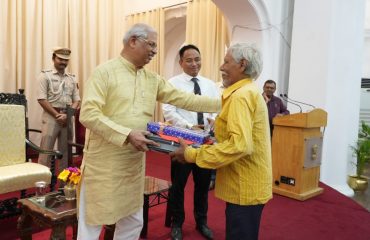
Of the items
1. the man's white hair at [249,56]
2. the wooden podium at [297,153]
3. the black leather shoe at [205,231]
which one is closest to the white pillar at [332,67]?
the wooden podium at [297,153]

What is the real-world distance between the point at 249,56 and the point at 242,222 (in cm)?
74

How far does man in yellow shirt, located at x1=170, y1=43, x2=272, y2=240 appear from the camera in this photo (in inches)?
58.7

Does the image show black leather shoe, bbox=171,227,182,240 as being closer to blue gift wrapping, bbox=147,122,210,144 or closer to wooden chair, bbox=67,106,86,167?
blue gift wrapping, bbox=147,122,210,144

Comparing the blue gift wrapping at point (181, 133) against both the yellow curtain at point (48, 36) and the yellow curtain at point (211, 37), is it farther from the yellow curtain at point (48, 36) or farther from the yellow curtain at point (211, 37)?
the yellow curtain at point (211, 37)

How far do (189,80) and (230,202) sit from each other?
134 cm

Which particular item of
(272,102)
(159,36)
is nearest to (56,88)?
(272,102)

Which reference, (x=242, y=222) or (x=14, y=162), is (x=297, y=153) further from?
(x=14, y=162)

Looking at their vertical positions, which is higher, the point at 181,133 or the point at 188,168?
the point at 181,133

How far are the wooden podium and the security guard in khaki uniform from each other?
253cm

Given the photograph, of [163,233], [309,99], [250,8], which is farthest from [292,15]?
[163,233]

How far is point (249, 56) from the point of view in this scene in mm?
1548

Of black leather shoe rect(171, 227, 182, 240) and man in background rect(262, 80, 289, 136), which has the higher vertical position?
man in background rect(262, 80, 289, 136)

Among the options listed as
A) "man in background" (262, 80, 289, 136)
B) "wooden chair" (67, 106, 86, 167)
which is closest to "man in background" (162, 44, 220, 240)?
"wooden chair" (67, 106, 86, 167)

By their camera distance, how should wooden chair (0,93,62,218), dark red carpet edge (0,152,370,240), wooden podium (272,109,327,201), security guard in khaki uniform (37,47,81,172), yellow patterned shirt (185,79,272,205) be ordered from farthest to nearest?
security guard in khaki uniform (37,47,81,172), wooden podium (272,109,327,201), dark red carpet edge (0,152,370,240), wooden chair (0,93,62,218), yellow patterned shirt (185,79,272,205)
